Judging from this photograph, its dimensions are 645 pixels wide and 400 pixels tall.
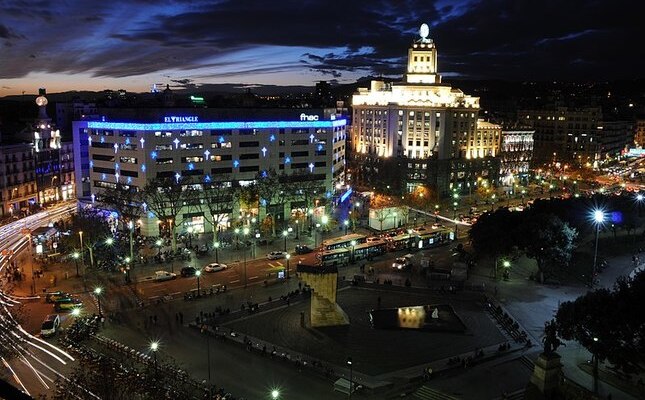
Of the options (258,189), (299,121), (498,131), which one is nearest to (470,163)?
(498,131)

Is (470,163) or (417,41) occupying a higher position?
(417,41)

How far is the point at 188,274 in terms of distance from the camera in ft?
207

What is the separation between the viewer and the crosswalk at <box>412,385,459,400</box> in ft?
123

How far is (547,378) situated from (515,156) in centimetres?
11710

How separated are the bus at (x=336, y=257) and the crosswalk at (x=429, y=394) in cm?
3046

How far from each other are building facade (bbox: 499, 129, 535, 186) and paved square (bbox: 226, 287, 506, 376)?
305 ft

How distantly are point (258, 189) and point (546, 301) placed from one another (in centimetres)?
4526

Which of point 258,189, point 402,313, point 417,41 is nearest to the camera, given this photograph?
point 402,313

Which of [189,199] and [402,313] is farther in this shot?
[189,199]

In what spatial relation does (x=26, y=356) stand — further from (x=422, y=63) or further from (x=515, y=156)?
(x=515, y=156)

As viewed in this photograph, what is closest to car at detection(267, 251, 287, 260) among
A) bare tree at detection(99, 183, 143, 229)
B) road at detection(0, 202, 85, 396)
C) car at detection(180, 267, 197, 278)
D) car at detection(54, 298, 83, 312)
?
car at detection(180, 267, 197, 278)

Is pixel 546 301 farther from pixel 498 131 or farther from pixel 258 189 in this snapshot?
pixel 498 131

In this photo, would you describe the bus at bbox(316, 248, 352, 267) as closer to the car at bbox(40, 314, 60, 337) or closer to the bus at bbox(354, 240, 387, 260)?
the bus at bbox(354, 240, 387, 260)

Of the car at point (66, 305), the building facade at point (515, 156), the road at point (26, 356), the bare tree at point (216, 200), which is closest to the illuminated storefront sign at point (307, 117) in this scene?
the bare tree at point (216, 200)
